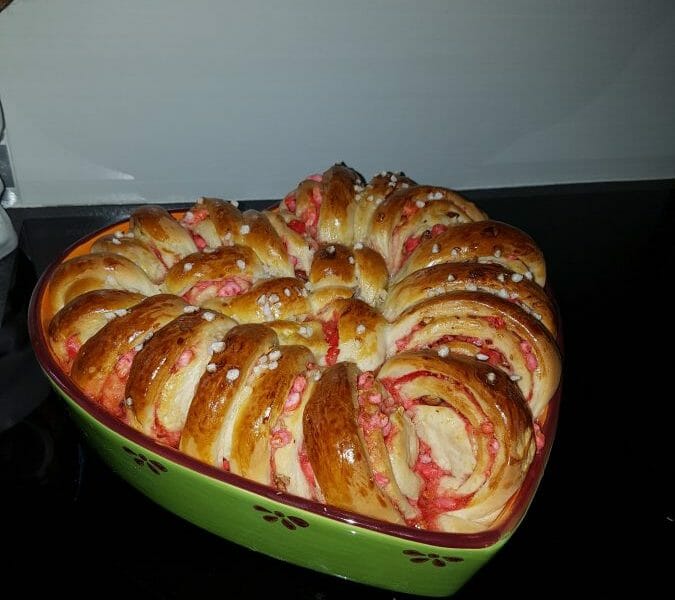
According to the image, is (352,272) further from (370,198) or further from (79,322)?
(79,322)

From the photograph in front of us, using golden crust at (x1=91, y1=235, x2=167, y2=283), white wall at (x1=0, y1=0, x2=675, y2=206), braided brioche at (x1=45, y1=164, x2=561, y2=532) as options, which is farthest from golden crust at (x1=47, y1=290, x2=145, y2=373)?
white wall at (x1=0, y1=0, x2=675, y2=206)

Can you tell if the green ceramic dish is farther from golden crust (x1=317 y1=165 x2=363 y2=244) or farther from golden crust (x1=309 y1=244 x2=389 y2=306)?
golden crust (x1=317 y1=165 x2=363 y2=244)

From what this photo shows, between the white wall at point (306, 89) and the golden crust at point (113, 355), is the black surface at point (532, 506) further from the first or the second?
the white wall at point (306, 89)

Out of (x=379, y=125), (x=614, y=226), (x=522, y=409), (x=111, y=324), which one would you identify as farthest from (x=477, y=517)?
(x=614, y=226)

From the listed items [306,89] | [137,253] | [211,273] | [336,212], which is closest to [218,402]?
[211,273]

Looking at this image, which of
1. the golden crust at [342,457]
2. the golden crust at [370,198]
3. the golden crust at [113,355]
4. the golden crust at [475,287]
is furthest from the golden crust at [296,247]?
the golden crust at [342,457]

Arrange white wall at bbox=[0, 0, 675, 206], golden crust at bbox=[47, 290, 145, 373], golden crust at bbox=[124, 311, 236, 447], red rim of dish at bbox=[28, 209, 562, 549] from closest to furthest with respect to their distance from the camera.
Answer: red rim of dish at bbox=[28, 209, 562, 549], golden crust at bbox=[124, 311, 236, 447], golden crust at bbox=[47, 290, 145, 373], white wall at bbox=[0, 0, 675, 206]
